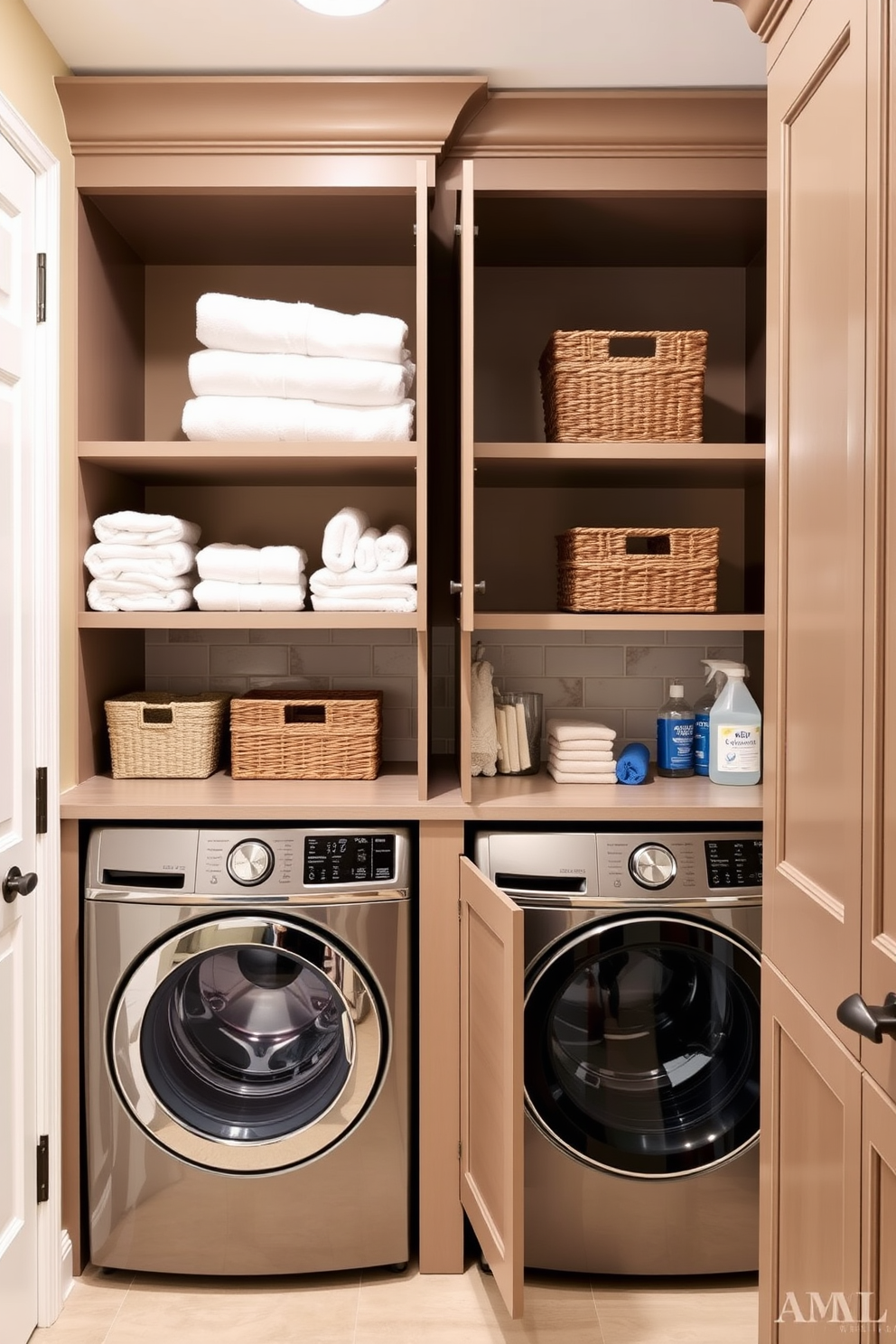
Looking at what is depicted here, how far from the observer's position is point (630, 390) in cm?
210

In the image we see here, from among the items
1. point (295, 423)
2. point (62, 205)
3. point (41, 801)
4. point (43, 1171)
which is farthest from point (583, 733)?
point (62, 205)

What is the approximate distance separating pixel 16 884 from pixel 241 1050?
588mm

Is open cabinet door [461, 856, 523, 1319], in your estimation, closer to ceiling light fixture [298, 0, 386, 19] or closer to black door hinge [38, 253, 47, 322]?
black door hinge [38, 253, 47, 322]

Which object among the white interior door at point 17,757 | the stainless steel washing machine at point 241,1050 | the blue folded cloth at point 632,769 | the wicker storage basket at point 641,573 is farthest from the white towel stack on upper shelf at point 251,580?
the blue folded cloth at point 632,769

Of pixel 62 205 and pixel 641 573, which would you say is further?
pixel 641 573

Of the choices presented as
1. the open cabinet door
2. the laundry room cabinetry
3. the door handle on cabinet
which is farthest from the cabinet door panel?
the laundry room cabinetry

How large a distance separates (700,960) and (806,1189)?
0.81 metres

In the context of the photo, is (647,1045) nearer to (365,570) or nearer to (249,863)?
(249,863)

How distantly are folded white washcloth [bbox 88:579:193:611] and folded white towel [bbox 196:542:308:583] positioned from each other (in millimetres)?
98

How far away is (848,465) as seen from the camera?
1043 mm

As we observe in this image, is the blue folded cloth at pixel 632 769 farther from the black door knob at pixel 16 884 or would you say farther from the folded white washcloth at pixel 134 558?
the black door knob at pixel 16 884

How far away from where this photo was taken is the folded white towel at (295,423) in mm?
2049

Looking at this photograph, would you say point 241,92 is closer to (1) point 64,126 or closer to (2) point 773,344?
(1) point 64,126

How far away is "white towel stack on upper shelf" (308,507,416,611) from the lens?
2.09 meters
